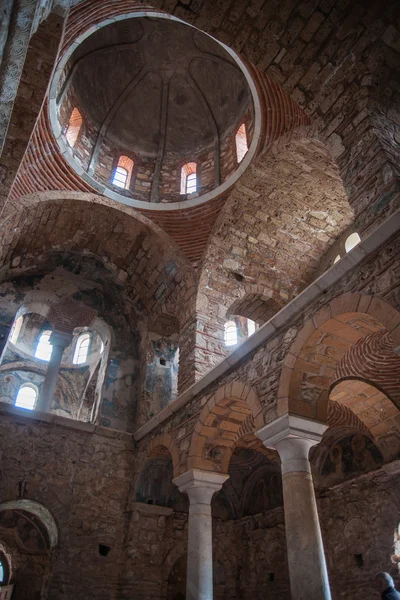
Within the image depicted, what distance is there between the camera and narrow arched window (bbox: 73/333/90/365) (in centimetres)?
1922

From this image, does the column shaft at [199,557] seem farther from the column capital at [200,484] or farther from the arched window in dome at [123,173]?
the arched window in dome at [123,173]

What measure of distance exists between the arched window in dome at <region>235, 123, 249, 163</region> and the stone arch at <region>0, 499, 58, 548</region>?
8.54 metres

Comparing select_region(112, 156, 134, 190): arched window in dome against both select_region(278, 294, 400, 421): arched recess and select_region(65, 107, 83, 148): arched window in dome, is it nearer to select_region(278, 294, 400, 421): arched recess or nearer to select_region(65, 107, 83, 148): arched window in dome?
select_region(65, 107, 83, 148): arched window in dome

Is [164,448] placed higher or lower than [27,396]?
lower

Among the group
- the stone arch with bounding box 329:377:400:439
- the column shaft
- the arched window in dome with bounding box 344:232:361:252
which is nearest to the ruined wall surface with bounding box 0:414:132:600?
the column shaft

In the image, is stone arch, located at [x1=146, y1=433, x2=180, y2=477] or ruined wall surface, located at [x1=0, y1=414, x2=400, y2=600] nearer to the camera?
stone arch, located at [x1=146, y1=433, x2=180, y2=477]

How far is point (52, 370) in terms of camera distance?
10781 mm

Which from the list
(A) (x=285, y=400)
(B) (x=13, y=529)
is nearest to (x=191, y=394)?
(A) (x=285, y=400)

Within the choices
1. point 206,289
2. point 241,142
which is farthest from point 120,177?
point 206,289

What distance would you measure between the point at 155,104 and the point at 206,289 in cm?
587

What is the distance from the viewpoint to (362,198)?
5.89 metres

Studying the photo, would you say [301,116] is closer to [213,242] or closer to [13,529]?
[213,242]

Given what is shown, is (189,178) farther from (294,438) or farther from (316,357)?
(294,438)

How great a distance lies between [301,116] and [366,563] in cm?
811
